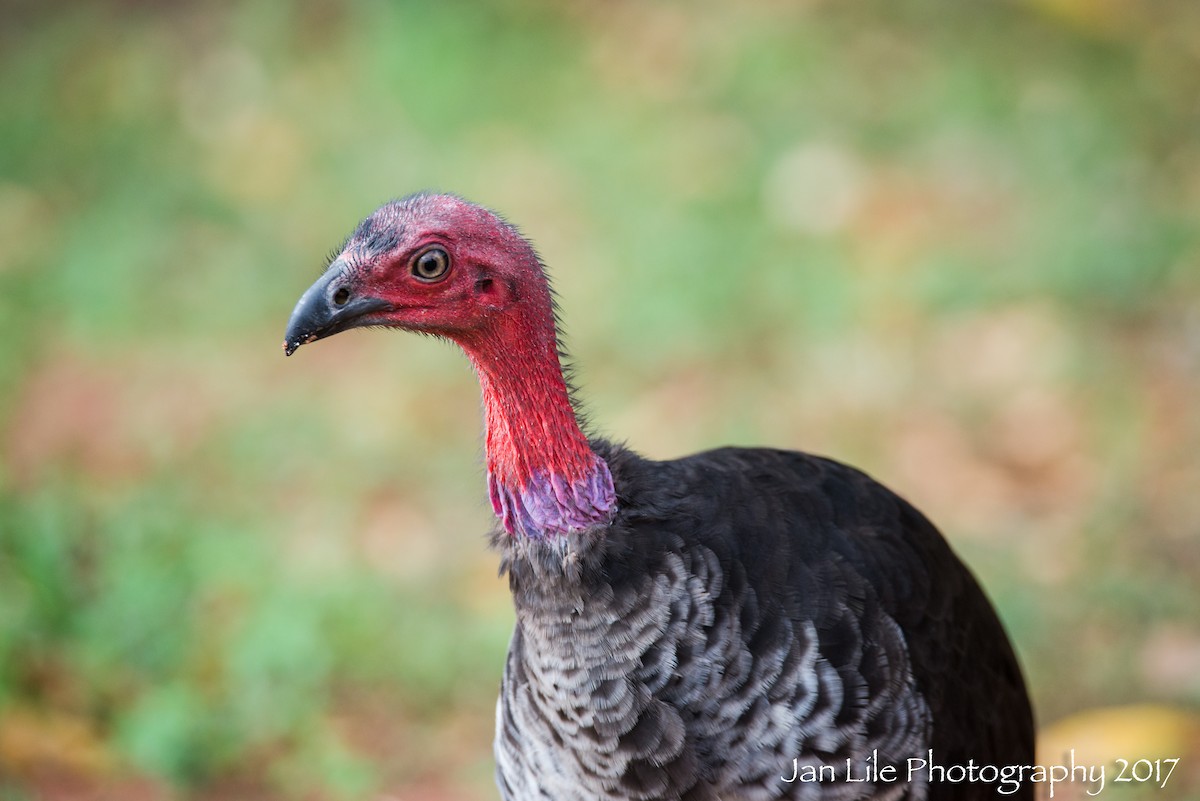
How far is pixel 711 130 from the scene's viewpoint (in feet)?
29.7

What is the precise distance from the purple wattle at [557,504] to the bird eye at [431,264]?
0.56m

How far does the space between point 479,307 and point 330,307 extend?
0.36 m

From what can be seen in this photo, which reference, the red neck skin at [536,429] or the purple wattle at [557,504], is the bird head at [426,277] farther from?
the purple wattle at [557,504]

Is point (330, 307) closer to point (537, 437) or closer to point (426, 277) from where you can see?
point (426, 277)

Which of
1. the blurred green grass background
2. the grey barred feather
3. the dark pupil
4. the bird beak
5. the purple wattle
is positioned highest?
the blurred green grass background

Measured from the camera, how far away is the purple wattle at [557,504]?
311 cm

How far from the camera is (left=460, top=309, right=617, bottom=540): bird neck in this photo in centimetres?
310

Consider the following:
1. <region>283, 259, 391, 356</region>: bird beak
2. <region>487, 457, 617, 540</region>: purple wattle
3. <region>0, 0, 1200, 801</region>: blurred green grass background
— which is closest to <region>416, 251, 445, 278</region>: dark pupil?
<region>283, 259, 391, 356</region>: bird beak

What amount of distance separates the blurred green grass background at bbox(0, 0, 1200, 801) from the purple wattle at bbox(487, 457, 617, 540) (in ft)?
7.38

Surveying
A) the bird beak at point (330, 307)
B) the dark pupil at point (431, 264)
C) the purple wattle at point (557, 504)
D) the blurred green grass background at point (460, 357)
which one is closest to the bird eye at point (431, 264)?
→ the dark pupil at point (431, 264)

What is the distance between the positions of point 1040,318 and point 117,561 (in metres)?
5.20

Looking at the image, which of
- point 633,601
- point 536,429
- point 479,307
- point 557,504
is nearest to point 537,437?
point 536,429

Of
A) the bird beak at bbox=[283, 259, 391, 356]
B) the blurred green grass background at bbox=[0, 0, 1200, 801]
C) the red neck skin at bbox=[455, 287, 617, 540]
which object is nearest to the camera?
the bird beak at bbox=[283, 259, 391, 356]

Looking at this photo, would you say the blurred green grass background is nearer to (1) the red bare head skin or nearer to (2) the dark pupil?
(1) the red bare head skin
